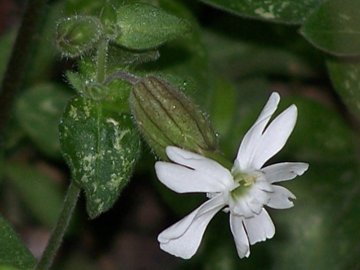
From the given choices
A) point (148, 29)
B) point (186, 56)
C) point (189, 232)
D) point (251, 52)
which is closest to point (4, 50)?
point (186, 56)

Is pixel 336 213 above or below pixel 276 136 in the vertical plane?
below

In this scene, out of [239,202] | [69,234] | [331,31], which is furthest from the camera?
[69,234]

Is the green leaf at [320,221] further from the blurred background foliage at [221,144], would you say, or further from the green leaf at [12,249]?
the green leaf at [12,249]

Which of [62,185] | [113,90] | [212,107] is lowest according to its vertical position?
[62,185]

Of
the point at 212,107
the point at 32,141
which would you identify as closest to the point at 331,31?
the point at 212,107

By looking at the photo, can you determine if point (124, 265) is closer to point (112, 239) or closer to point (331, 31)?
point (112, 239)

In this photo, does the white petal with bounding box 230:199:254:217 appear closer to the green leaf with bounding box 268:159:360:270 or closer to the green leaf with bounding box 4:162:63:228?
the green leaf with bounding box 268:159:360:270
